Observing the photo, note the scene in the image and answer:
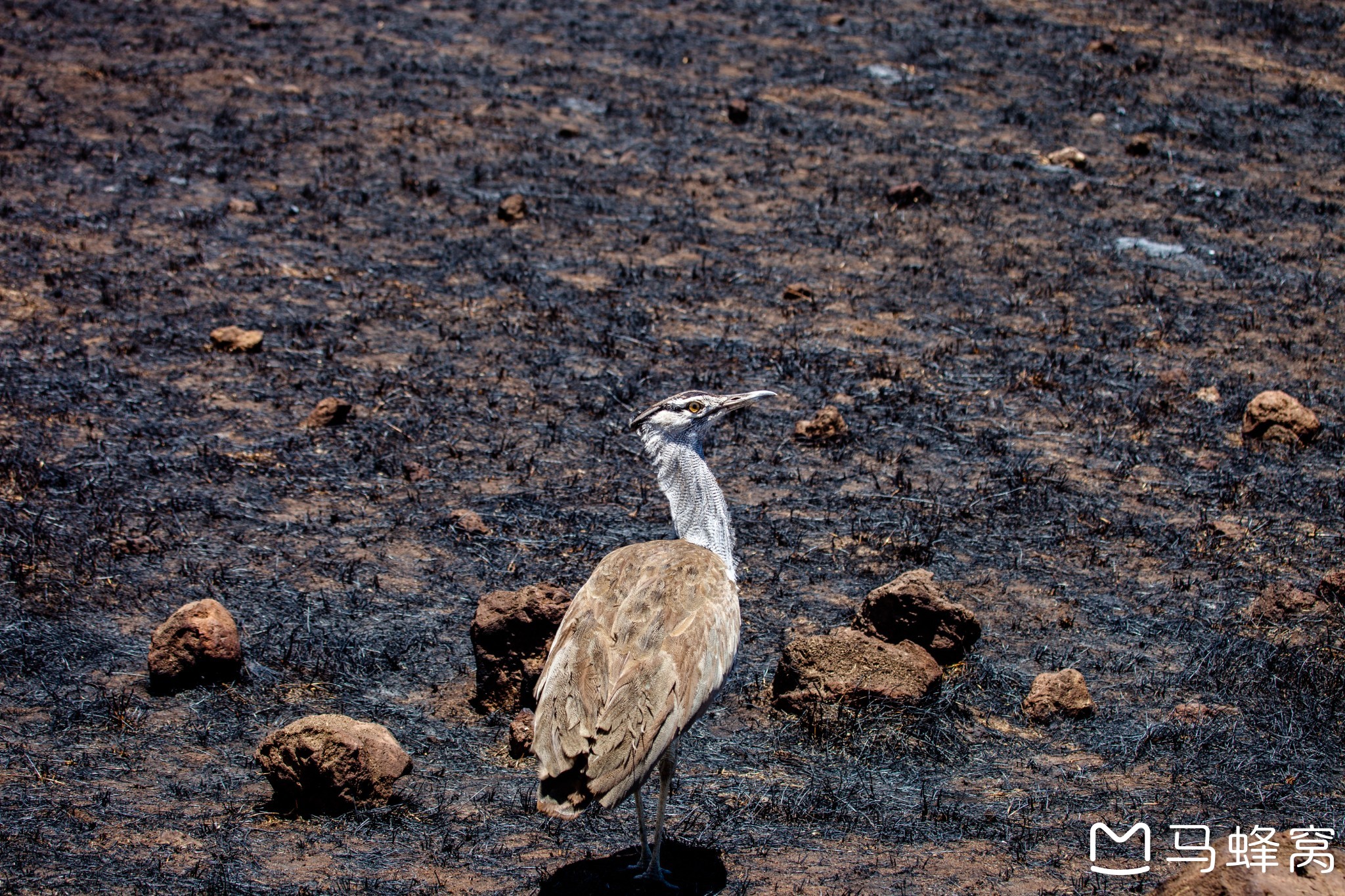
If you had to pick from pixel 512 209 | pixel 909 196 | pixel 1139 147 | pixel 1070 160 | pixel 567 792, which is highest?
pixel 1139 147

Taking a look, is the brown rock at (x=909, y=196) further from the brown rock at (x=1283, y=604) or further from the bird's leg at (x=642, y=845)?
the bird's leg at (x=642, y=845)

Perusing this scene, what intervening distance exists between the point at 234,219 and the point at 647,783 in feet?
25.2

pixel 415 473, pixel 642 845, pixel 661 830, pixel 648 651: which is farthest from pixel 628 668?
pixel 415 473

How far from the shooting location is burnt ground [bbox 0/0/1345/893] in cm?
503

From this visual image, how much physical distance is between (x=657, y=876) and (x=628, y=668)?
2.72ft

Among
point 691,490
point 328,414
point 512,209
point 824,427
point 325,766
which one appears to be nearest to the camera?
point 325,766

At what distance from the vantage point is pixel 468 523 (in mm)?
7156

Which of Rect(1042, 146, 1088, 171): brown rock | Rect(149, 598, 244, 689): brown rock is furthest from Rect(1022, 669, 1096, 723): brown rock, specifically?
Rect(1042, 146, 1088, 171): brown rock

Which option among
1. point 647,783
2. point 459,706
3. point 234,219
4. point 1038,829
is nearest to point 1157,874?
point 1038,829

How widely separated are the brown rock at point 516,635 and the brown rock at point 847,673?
1148mm

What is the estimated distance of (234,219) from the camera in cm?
1116

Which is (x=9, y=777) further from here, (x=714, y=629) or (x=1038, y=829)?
(x=1038, y=829)

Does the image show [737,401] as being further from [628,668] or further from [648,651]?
[628,668]

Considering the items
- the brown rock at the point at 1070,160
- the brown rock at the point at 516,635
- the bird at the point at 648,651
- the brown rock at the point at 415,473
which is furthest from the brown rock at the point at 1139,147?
the brown rock at the point at 516,635
